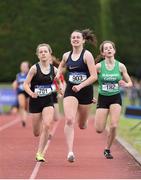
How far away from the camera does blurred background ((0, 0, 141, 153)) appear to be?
3141 cm

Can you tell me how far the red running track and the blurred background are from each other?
6.05 m

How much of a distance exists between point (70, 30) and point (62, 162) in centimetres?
2379

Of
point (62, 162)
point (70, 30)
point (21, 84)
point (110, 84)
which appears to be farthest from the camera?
point (70, 30)

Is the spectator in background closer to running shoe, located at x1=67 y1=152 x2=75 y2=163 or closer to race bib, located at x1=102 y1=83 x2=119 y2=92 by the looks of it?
race bib, located at x1=102 y1=83 x2=119 y2=92

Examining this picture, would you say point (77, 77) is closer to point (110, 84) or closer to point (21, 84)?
point (110, 84)

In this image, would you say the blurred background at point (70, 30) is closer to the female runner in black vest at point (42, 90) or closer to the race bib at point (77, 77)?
→ the female runner in black vest at point (42, 90)

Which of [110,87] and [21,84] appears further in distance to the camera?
[21,84]

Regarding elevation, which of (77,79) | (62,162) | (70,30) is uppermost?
(77,79)

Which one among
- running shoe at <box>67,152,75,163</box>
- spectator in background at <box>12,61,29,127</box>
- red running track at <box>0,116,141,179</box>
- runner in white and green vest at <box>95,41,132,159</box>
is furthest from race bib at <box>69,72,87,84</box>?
spectator in background at <box>12,61,29,127</box>

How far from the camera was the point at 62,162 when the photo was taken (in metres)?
13.4

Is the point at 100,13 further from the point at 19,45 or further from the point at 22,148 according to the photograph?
the point at 22,148

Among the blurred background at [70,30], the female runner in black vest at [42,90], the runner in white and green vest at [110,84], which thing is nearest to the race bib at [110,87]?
the runner in white and green vest at [110,84]

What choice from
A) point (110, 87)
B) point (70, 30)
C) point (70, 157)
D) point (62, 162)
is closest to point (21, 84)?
point (110, 87)

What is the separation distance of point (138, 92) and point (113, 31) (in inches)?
143
